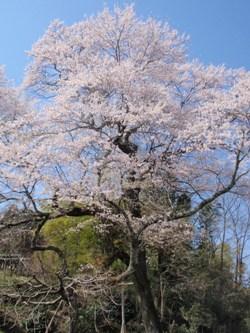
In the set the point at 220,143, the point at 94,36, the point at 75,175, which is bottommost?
the point at 75,175

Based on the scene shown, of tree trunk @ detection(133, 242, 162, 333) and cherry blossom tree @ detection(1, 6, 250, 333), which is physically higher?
cherry blossom tree @ detection(1, 6, 250, 333)

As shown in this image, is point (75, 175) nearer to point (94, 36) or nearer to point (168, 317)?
point (94, 36)

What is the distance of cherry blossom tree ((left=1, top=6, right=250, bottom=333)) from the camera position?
254 inches

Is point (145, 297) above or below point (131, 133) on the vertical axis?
below

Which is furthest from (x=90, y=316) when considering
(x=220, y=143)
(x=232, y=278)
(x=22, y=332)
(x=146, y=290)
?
(x=220, y=143)

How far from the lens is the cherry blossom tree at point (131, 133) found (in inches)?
254

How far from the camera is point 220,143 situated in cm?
623

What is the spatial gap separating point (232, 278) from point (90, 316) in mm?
3845

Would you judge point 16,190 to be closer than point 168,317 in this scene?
Yes

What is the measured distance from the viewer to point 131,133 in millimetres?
7176

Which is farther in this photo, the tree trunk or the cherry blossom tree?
the tree trunk

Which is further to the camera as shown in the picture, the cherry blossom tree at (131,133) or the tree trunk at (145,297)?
the tree trunk at (145,297)

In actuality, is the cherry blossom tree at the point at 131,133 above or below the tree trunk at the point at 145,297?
above

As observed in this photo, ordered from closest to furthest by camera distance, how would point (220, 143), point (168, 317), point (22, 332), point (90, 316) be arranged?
point (220, 143) < point (22, 332) < point (90, 316) < point (168, 317)
